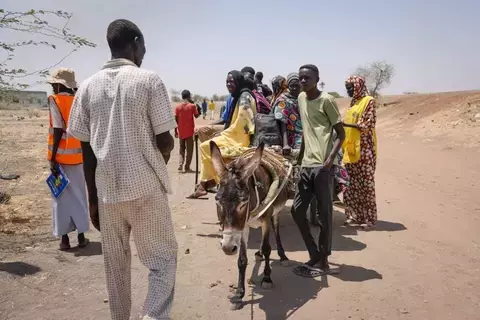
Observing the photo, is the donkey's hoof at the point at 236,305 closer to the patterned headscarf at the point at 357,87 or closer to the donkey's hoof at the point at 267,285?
the donkey's hoof at the point at 267,285

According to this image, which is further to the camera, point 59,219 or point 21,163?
point 21,163

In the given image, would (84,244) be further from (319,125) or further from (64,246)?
(319,125)

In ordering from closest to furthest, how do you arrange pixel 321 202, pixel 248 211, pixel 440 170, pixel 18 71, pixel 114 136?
pixel 114 136, pixel 248 211, pixel 321 202, pixel 18 71, pixel 440 170

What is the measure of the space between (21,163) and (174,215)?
28.1 feet

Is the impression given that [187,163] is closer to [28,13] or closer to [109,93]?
[28,13]

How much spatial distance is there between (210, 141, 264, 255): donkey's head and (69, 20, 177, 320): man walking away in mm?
891

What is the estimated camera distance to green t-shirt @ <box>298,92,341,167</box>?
4.71 meters

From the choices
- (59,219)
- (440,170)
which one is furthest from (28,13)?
(440,170)

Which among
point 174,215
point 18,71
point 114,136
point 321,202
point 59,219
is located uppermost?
point 18,71

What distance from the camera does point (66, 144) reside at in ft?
17.9

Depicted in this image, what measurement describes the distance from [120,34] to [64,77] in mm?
3184

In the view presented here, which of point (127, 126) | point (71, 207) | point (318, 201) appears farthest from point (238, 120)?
point (127, 126)

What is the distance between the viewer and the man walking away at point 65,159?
536cm

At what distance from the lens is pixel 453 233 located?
642 centimetres
